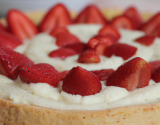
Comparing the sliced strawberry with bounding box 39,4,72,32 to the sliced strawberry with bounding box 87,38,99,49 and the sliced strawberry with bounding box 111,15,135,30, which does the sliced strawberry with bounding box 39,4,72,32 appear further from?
the sliced strawberry with bounding box 87,38,99,49

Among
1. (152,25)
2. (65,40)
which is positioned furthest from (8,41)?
(152,25)

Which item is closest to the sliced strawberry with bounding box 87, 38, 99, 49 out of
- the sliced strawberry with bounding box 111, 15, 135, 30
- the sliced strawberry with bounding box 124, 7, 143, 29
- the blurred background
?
the sliced strawberry with bounding box 111, 15, 135, 30

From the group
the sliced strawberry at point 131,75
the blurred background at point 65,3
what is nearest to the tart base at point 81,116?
the sliced strawberry at point 131,75

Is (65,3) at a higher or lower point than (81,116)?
lower

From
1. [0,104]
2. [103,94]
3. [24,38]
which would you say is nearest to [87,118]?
[103,94]

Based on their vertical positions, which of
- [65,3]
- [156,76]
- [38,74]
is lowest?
[65,3]

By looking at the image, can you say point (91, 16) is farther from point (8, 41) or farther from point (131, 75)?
point (131, 75)

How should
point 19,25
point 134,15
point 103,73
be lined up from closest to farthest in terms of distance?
point 103,73, point 19,25, point 134,15

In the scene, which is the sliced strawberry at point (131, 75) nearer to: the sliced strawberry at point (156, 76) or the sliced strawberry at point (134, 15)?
the sliced strawberry at point (156, 76)

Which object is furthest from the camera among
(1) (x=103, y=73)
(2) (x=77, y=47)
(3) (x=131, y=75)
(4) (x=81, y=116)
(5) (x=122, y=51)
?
(2) (x=77, y=47)
